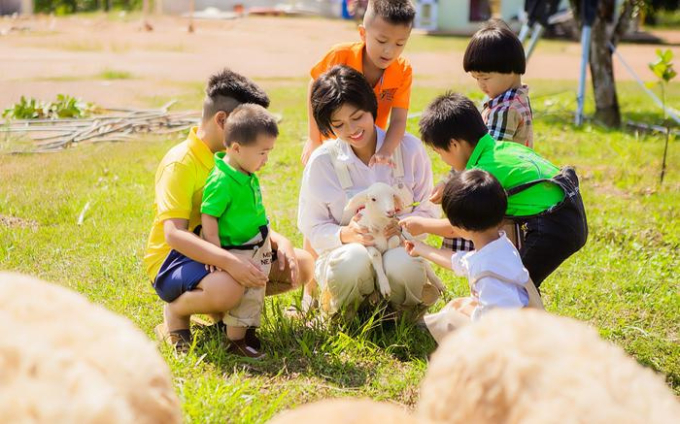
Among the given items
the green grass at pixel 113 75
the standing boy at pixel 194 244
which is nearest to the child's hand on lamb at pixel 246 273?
the standing boy at pixel 194 244

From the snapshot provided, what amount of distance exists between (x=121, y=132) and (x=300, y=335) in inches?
224

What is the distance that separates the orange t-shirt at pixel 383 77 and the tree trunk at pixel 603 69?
20.9 ft

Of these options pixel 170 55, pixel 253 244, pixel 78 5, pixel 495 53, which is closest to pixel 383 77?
pixel 495 53

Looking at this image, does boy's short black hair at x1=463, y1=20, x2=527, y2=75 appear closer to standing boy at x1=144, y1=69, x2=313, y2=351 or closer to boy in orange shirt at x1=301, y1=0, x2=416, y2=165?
boy in orange shirt at x1=301, y1=0, x2=416, y2=165

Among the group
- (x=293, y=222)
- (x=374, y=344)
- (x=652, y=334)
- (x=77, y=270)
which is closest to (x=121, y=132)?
(x=293, y=222)

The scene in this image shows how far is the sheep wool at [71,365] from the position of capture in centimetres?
174

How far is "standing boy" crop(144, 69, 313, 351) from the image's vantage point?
385cm

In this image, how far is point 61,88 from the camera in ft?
41.8

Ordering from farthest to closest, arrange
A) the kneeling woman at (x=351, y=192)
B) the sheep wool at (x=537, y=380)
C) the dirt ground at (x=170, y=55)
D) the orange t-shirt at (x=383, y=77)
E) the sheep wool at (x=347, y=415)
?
1. the dirt ground at (x=170, y=55)
2. the orange t-shirt at (x=383, y=77)
3. the kneeling woman at (x=351, y=192)
4. the sheep wool at (x=537, y=380)
5. the sheep wool at (x=347, y=415)

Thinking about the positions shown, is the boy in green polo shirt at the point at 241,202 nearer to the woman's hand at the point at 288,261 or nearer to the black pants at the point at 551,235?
the woman's hand at the point at 288,261

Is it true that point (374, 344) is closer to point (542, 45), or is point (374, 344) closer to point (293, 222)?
point (293, 222)

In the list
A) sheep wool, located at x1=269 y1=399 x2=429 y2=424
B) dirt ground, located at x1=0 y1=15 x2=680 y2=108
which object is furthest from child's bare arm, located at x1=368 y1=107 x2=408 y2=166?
dirt ground, located at x1=0 y1=15 x2=680 y2=108

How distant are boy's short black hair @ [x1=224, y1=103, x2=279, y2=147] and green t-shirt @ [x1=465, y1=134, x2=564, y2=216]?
100 centimetres

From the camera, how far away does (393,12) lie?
477 centimetres
